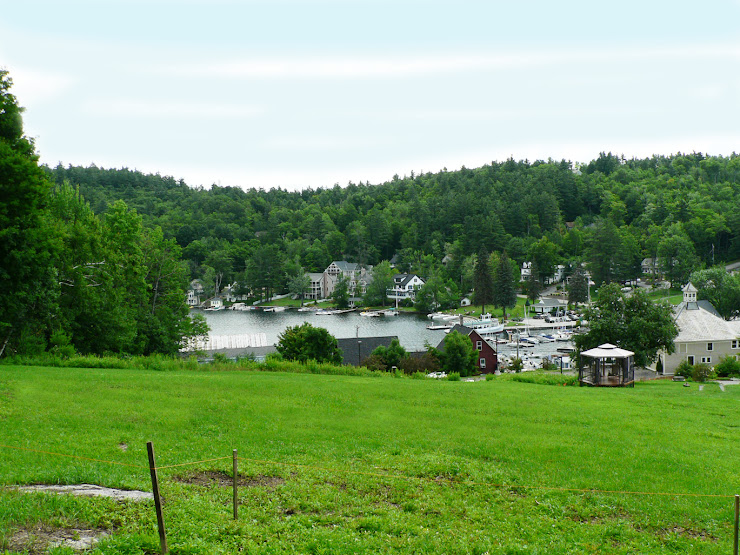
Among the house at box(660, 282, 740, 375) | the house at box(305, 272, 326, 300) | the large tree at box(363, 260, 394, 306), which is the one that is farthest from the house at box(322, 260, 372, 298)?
the house at box(660, 282, 740, 375)

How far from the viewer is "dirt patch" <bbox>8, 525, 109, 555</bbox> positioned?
19.6 ft

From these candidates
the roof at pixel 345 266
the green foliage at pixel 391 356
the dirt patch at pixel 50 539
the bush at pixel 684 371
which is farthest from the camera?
the roof at pixel 345 266

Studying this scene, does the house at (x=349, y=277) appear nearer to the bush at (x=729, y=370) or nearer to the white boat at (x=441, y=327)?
the white boat at (x=441, y=327)

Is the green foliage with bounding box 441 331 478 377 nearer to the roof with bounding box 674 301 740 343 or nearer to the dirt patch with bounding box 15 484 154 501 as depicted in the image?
the roof with bounding box 674 301 740 343

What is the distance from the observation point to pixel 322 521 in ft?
24.3

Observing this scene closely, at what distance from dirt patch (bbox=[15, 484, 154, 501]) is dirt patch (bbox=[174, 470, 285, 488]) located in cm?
95

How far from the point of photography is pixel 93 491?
301 inches

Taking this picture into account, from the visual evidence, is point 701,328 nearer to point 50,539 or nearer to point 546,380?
point 546,380

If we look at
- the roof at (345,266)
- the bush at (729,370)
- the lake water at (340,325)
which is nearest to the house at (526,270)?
the lake water at (340,325)

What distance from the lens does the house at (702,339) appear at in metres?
41.5

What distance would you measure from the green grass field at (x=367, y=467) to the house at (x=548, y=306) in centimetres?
7903

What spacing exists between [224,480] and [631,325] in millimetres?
30933

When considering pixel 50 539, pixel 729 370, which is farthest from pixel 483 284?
pixel 50 539

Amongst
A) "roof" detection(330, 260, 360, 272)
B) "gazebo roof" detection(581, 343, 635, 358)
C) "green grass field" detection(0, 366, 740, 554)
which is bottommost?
"green grass field" detection(0, 366, 740, 554)
